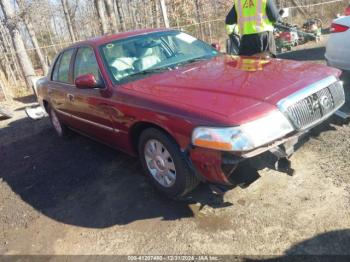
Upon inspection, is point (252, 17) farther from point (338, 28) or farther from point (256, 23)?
point (338, 28)

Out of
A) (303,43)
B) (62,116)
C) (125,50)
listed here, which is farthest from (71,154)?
(303,43)

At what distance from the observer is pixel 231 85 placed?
11.0 feet

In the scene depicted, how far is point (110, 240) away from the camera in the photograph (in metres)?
3.41

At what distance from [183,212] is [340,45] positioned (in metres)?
3.42

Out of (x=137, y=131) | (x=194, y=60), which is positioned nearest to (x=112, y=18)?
(x=194, y=60)

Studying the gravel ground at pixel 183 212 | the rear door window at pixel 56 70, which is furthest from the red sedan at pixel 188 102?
the rear door window at pixel 56 70

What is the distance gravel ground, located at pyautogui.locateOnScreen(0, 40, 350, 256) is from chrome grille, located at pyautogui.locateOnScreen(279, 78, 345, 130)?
0.27 meters

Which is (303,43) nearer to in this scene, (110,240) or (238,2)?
(238,2)

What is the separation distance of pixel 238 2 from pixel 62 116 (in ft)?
10.8

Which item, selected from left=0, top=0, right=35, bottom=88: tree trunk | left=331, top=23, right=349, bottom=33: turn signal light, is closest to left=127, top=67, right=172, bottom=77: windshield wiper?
left=331, top=23, right=349, bottom=33: turn signal light

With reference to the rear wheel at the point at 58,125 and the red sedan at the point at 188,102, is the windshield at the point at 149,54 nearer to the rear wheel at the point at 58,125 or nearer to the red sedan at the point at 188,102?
the red sedan at the point at 188,102

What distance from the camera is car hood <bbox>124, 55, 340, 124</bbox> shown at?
2.96m

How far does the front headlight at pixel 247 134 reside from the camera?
281 cm

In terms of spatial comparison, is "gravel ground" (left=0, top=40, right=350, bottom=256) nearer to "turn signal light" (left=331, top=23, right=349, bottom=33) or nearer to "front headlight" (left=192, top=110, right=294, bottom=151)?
"front headlight" (left=192, top=110, right=294, bottom=151)
